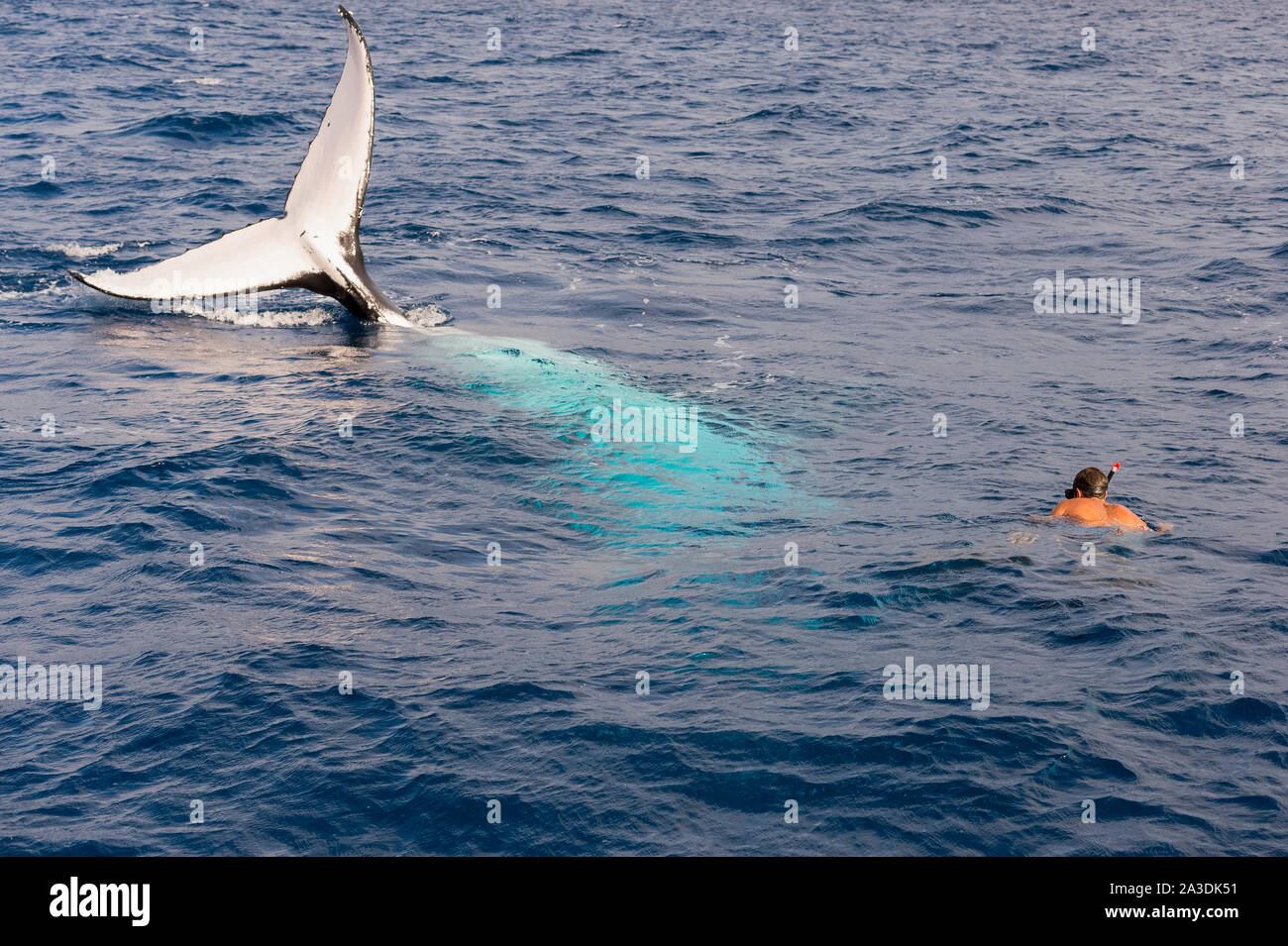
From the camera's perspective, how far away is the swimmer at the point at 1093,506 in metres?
14.5

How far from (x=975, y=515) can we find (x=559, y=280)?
12.4m

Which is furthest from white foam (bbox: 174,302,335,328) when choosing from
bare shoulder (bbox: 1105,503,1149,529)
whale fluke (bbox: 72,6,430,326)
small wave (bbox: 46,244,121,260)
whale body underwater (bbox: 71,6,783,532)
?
bare shoulder (bbox: 1105,503,1149,529)

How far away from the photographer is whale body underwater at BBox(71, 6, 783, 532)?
16469 millimetres

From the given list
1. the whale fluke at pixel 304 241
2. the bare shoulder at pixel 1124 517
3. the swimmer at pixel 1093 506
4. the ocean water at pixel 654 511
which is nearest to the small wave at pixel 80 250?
the ocean water at pixel 654 511

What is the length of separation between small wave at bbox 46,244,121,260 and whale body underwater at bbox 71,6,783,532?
22.9 feet

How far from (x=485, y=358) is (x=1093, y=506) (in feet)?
31.0

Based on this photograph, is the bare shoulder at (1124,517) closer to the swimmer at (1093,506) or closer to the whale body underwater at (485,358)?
the swimmer at (1093,506)

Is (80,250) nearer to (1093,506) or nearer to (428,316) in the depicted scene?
(428,316)

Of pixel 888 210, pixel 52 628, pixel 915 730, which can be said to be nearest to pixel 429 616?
pixel 52 628

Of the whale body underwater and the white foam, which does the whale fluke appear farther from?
→ the white foam

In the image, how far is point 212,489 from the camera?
15867 mm

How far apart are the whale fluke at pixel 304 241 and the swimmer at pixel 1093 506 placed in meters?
10.4
